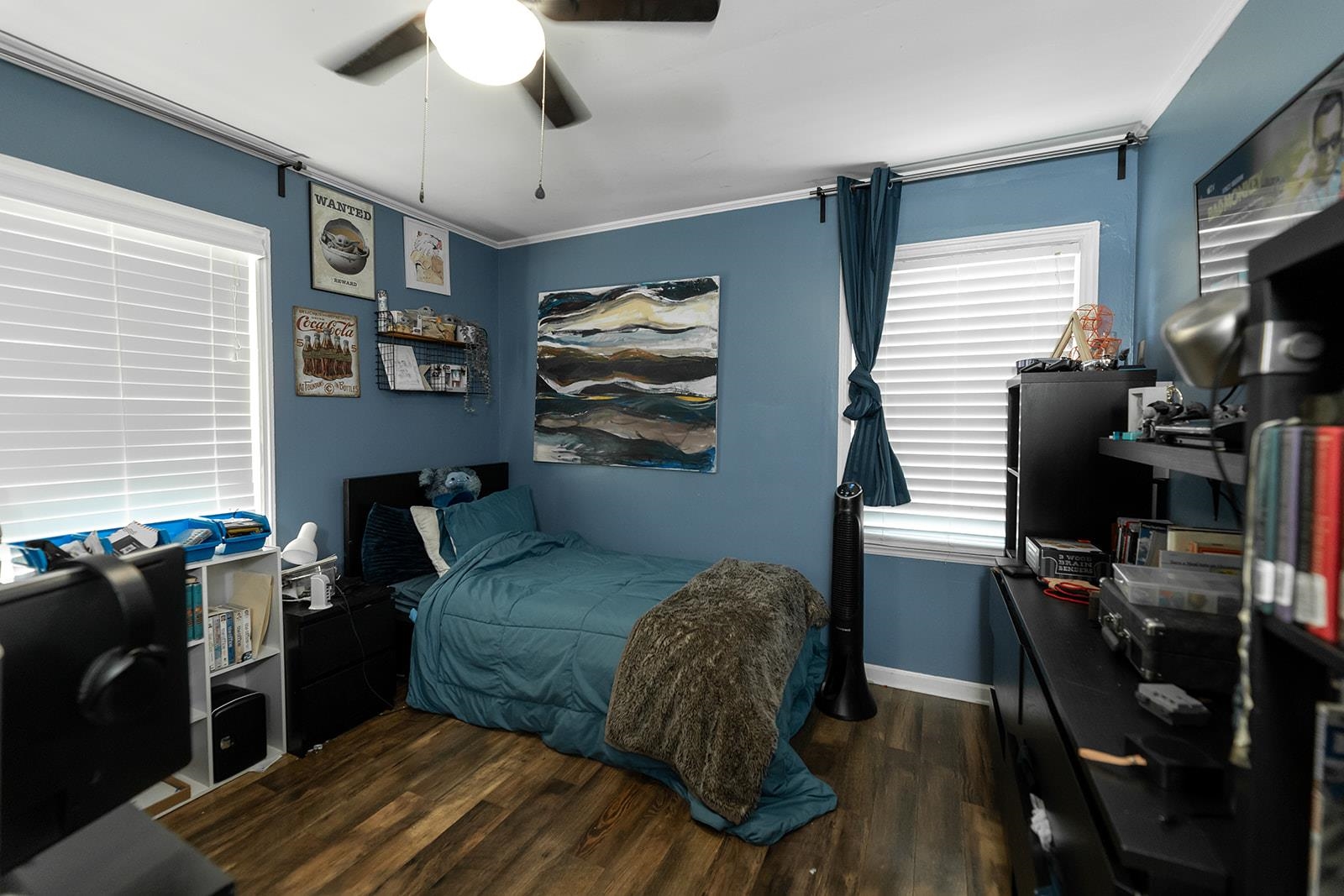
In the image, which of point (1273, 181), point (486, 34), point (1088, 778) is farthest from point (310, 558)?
point (1273, 181)

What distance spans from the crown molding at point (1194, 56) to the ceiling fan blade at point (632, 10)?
1675mm

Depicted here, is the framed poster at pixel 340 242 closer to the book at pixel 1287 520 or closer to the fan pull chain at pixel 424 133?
the fan pull chain at pixel 424 133

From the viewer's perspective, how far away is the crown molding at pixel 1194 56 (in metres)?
1.82

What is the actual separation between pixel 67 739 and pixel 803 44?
2.45 meters

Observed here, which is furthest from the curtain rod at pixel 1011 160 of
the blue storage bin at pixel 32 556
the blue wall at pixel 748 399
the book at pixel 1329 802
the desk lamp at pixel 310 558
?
the blue storage bin at pixel 32 556

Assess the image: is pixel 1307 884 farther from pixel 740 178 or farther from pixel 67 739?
pixel 740 178

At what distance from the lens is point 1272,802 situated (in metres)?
0.67

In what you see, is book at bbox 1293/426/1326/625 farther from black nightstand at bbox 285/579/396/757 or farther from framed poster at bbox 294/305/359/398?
framed poster at bbox 294/305/359/398

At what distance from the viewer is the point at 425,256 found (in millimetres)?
3668

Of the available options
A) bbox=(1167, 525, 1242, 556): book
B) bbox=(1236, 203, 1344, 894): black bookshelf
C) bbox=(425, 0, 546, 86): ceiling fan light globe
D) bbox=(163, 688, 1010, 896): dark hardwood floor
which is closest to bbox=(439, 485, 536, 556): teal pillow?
bbox=(163, 688, 1010, 896): dark hardwood floor

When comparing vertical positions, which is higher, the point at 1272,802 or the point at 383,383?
Answer: the point at 383,383

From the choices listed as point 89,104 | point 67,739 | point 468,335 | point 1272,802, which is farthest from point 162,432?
point 1272,802

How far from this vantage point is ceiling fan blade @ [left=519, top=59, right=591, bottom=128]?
1866 millimetres

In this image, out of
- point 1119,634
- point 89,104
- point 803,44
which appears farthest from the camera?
point 89,104
